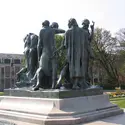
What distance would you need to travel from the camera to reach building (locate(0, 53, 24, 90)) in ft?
256

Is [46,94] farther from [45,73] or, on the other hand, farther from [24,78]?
[24,78]

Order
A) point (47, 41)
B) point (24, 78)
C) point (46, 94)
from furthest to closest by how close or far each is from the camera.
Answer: point (24, 78), point (47, 41), point (46, 94)

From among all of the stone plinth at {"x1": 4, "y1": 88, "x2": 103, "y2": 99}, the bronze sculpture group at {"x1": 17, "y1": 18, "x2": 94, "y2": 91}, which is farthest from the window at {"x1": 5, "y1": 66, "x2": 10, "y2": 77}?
the stone plinth at {"x1": 4, "y1": 88, "x2": 103, "y2": 99}

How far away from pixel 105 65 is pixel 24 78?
2949 centimetres

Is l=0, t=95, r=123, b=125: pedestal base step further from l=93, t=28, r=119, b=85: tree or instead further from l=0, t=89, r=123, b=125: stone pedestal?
l=93, t=28, r=119, b=85: tree

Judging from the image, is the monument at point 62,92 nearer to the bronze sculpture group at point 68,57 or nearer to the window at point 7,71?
the bronze sculpture group at point 68,57

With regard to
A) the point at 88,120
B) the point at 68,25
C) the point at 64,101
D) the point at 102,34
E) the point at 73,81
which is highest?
the point at 102,34

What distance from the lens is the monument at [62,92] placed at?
859cm

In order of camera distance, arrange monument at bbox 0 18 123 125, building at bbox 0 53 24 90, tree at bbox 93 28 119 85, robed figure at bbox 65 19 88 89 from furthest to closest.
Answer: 1. building at bbox 0 53 24 90
2. tree at bbox 93 28 119 85
3. robed figure at bbox 65 19 88 89
4. monument at bbox 0 18 123 125

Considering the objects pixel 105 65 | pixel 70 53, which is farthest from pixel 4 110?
pixel 105 65

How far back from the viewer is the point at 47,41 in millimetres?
10602

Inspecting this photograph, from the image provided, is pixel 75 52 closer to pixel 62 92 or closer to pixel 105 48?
pixel 62 92

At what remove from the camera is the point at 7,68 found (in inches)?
3162

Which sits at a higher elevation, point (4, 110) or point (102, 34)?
point (102, 34)
